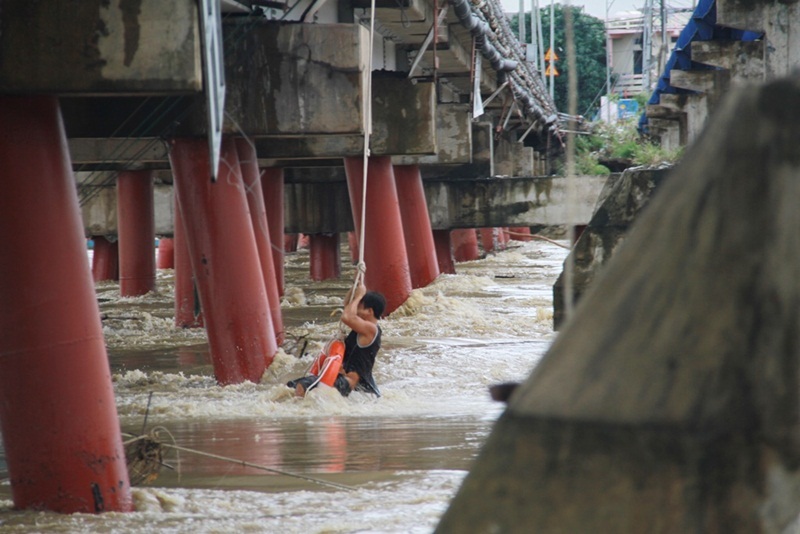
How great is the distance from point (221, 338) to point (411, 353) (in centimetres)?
358

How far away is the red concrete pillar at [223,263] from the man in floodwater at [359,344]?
1.91 metres

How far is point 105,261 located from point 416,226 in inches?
458

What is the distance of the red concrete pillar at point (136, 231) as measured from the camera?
24922 millimetres

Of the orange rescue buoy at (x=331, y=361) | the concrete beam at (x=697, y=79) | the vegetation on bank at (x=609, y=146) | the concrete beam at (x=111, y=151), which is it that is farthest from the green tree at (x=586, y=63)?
the orange rescue buoy at (x=331, y=361)

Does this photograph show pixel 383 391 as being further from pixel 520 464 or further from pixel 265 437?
pixel 520 464

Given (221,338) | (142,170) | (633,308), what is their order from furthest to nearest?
(142,170), (221,338), (633,308)

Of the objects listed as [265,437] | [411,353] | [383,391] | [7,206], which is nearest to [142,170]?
[411,353]

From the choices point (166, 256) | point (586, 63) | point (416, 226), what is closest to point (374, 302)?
point (416, 226)

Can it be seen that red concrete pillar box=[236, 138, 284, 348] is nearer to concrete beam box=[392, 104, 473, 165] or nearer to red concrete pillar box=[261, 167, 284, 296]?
red concrete pillar box=[261, 167, 284, 296]

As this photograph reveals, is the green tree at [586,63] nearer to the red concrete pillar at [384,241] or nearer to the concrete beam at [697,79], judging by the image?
the concrete beam at [697,79]

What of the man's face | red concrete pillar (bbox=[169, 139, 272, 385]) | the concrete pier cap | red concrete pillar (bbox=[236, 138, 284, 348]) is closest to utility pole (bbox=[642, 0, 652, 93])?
red concrete pillar (bbox=[236, 138, 284, 348])

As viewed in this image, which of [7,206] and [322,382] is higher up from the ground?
[7,206]

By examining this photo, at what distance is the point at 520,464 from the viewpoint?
98.7 inches

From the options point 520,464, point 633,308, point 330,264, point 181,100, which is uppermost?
point 181,100
